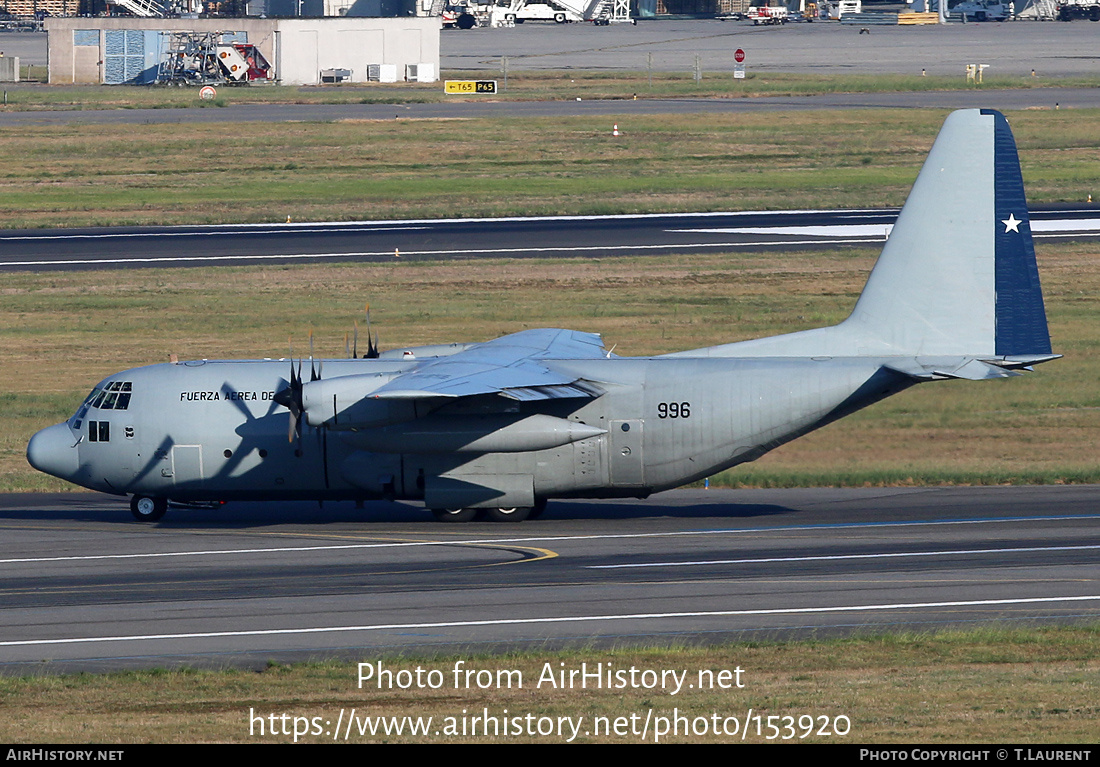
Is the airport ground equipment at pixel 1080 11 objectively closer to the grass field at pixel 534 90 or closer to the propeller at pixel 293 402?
the grass field at pixel 534 90

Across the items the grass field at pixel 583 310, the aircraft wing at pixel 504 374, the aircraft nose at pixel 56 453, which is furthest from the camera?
the aircraft nose at pixel 56 453

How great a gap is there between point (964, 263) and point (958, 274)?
28 centimetres

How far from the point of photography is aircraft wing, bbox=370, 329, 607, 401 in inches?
1016

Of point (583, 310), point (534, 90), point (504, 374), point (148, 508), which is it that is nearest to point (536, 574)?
point (504, 374)

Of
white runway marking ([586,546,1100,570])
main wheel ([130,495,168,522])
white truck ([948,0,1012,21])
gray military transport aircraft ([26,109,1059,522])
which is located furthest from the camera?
white truck ([948,0,1012,21])

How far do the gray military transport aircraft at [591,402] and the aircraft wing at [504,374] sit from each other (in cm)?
7

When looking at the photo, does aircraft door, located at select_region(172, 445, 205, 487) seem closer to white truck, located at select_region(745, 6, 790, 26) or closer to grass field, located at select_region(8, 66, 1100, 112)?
grass field, located at select_region(8, 66, 1100, 112)

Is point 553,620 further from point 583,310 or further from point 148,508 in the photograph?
point 583,310

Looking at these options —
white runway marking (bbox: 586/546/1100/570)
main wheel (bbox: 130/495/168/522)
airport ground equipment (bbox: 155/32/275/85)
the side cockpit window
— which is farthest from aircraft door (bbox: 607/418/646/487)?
airport ground equipment (bbox: 155/32/275/85)

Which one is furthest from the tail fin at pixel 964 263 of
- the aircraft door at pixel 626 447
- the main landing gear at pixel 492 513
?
the main landing gear at pixel 492 513

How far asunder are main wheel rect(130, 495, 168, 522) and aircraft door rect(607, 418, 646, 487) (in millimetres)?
10154

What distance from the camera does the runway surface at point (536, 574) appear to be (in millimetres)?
20844

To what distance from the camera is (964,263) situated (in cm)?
2881

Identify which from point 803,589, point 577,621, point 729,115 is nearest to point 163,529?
point 577,621
